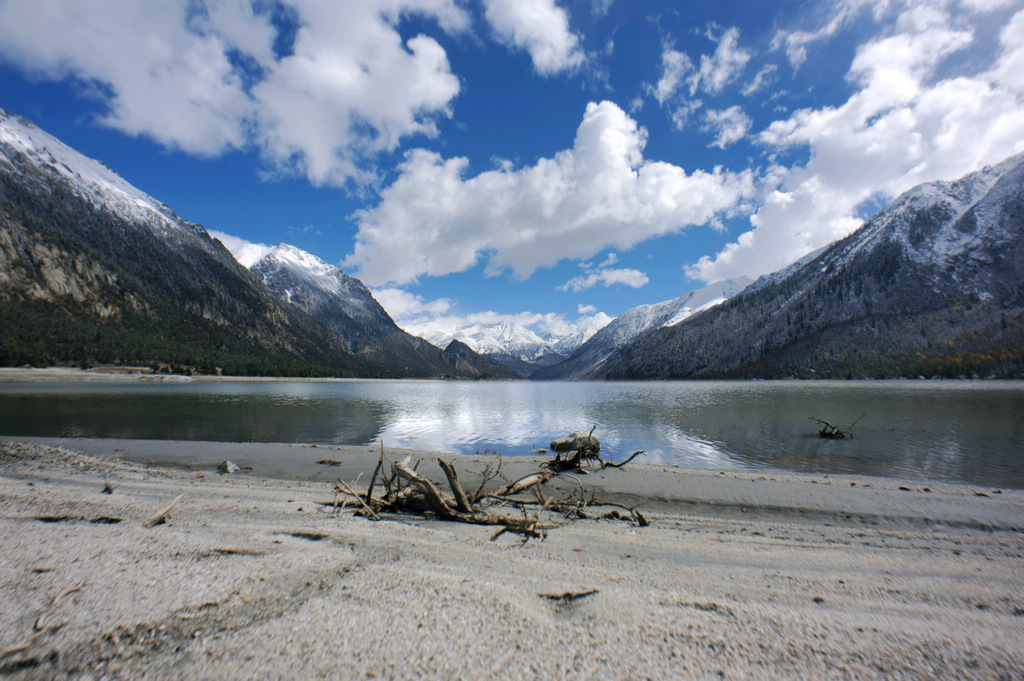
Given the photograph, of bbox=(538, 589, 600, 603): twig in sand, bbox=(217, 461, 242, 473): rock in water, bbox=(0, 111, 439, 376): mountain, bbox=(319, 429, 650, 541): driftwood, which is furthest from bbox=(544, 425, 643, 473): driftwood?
bbox=(0, 111, 439, 376): mountain

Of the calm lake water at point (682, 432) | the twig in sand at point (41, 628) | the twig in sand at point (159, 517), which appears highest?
the twig in sand at point (41, 628)

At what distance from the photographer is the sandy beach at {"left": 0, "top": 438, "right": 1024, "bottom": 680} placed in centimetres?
286

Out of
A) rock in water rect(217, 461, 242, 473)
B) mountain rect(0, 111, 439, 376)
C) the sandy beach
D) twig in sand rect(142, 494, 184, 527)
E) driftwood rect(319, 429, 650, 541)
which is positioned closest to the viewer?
the sandy beach

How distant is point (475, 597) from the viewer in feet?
12.7

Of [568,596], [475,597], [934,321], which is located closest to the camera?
[475,597]

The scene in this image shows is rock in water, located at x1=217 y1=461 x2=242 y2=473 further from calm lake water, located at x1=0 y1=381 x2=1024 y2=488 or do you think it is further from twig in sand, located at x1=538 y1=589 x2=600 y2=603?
twig in sand, located at x1=538 y1=589 x2=600 y2=603

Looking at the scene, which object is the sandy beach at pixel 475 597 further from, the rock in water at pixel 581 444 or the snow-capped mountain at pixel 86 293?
the snow-capped mountain at pixel 86 293

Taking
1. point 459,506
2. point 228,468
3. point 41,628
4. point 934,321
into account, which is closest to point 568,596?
point 41,628

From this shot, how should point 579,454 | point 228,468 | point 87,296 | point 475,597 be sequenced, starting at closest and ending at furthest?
point 475,597 → point 228,468 → point 579,454 → point 87,296

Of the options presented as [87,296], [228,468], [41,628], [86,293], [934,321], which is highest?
[86,293]

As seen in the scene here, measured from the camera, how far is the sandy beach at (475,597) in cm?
286

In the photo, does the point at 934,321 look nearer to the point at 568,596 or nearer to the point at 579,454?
the point at 579,454

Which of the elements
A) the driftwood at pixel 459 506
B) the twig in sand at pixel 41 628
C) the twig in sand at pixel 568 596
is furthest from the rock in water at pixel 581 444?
the twig in sand at pixel 41 628

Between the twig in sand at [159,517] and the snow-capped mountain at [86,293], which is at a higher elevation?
the snow-capped mountain at [86,293]
